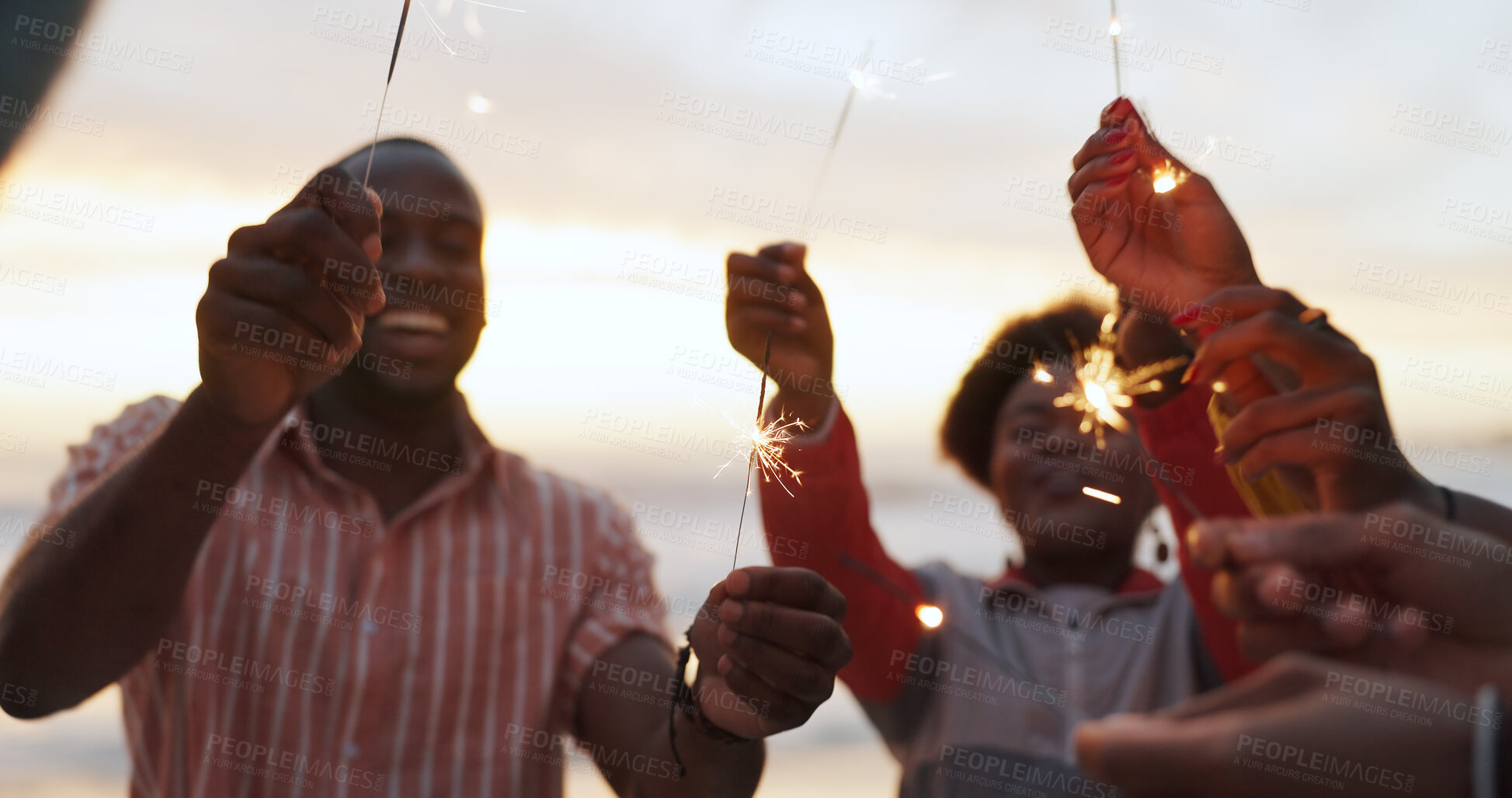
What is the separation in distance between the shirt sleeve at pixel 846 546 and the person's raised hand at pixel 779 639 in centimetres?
25

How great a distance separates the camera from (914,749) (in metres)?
1.12

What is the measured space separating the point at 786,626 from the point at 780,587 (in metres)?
0.03

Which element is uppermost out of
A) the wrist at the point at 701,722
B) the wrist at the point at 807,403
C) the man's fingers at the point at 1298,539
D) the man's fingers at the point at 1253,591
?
the wrist at the point at 807,403

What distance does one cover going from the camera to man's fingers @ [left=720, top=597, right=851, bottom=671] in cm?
77

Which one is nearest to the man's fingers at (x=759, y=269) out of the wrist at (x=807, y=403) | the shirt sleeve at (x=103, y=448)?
the wrist at (x=807, y=403)

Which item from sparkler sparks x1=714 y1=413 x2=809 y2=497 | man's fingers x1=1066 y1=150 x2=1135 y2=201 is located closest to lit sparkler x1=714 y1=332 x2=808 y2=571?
sparkler sparks x1=714 y1=413 x2=809 y2=497

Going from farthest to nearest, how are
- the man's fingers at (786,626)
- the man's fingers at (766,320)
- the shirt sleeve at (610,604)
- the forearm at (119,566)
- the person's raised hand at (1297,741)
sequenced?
the shirt sleeve at (610,604)
the man's fingers at (766,320)
the forearm at (119,566)
the man's fingers at (786,626)
the person's raised hand at (1297,741)

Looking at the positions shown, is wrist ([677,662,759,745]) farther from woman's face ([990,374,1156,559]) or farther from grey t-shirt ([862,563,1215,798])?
woman's face ([990,374,1156,559])

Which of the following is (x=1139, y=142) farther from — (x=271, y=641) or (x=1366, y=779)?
(x=271, y=641)

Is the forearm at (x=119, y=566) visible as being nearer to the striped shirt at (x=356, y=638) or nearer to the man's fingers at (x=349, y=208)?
the striped shirt at (x=356, y=638)

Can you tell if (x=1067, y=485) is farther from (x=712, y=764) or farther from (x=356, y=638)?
(x=356, y=638)

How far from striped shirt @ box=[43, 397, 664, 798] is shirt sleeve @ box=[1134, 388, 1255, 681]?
65 cm

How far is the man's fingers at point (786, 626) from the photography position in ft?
2.54

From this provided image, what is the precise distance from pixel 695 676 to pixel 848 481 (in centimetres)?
30
